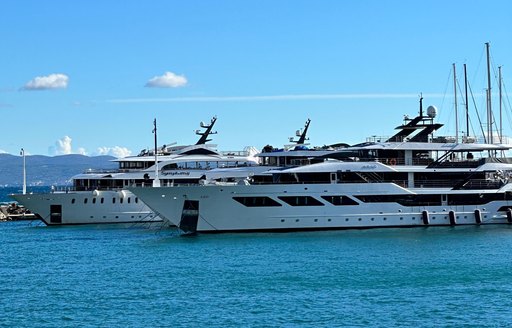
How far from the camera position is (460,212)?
165ft

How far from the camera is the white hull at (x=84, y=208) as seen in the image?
61.2 meters

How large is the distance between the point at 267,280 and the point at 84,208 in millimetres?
31502

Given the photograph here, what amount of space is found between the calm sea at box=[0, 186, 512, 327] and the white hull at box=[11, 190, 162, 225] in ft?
40.5

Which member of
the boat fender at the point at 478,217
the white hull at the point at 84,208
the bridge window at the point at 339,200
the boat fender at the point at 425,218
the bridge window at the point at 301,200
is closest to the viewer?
the bridge window at the point at 301,200

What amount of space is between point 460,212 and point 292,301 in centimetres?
2417

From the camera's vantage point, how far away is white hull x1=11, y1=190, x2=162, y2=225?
61219mm

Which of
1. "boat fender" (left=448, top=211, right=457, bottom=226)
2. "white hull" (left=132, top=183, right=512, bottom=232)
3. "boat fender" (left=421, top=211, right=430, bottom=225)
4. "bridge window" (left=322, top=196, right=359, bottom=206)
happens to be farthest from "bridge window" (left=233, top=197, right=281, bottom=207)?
"boat fender" (left=448, top=211, right=457, bottom=226)

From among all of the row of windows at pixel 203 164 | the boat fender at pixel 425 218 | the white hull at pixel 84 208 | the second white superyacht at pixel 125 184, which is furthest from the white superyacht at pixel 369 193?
the row of windows at pixel 203 164

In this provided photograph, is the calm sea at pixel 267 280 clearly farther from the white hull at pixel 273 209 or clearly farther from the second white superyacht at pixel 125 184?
the second white superyacht at pixel 125 184

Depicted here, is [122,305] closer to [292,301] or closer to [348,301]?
[292,301]

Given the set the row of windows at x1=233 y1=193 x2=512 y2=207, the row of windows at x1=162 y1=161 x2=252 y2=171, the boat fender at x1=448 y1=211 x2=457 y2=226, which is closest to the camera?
the row of windows at x1=233 y1=193 x2=512 y2=207

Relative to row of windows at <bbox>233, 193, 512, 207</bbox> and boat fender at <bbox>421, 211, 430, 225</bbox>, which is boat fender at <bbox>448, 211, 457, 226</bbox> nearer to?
row of windows at <bbox>233, 193, 512, 207</bbox>

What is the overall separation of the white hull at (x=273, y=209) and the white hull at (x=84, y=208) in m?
13.8

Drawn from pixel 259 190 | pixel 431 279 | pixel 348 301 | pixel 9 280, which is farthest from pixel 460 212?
pixel 9 280
